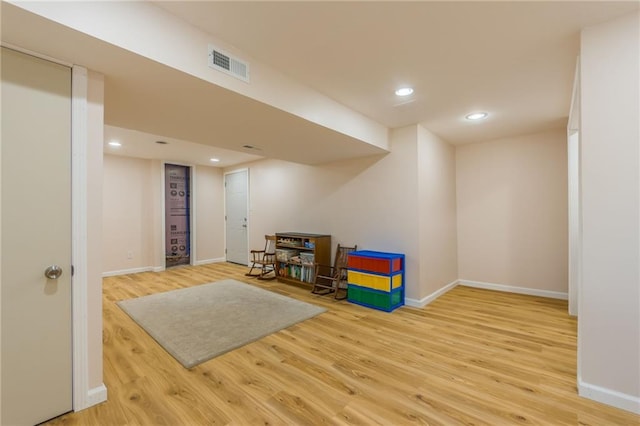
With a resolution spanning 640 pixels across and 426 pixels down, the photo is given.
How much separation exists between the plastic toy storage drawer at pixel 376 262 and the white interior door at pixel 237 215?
11.5 ft

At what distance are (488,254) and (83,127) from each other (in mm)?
5216

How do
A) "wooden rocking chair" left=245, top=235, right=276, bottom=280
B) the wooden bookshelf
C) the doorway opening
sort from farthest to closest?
the doorway opening
"wooden rocking chair" left=245, top=235, right=276, bottom=280
the wooden bookshelf

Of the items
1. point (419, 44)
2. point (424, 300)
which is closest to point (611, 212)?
point (419, 44)

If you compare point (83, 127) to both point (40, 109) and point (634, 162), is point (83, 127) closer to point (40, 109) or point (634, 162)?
point (40, 109)

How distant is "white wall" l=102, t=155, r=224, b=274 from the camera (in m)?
5.50

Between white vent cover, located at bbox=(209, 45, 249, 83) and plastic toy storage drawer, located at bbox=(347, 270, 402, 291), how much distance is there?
2.70 metres

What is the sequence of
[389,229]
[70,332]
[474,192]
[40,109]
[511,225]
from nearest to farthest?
[40,109], [70,332], [389,229], [511,225], [474,192]

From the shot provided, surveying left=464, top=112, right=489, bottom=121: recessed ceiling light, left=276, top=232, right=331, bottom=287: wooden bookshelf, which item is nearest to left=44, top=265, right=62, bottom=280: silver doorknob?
left=276, top=232, right=331, bottom=287: wooden bookshelf

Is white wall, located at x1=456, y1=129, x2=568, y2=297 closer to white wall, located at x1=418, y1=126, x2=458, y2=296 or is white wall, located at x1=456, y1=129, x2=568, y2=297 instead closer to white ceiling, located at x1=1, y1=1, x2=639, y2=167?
white wall, located at x1=418, y1=126, x2=458, y2=296

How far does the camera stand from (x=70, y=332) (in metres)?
1.67

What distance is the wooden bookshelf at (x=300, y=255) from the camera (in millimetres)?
4578

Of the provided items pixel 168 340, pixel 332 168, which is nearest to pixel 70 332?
pixel 168 340

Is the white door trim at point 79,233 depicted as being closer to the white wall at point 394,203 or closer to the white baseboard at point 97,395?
the white baseboard at point 97,395

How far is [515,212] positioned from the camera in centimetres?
425
